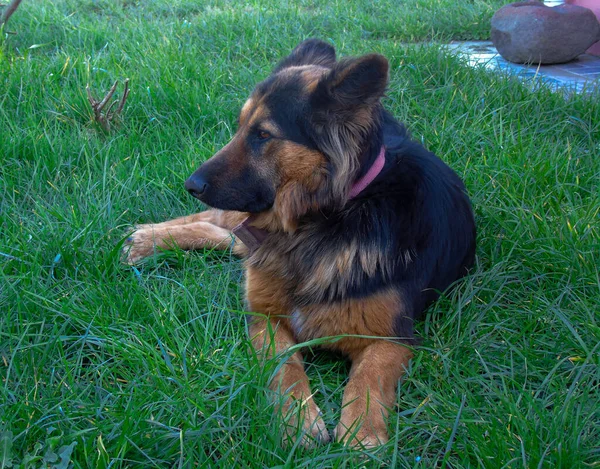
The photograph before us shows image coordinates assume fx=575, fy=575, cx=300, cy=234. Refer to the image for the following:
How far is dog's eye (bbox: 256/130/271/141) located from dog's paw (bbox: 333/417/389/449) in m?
1.09

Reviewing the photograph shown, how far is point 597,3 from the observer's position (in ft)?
19.6

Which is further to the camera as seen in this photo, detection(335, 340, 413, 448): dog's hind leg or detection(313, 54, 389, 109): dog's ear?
detection(313, 54, 389, 109): dog's ear

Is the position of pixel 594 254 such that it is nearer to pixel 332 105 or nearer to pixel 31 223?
pixel 332 105

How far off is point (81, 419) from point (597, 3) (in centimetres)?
638

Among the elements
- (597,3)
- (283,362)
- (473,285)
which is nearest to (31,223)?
(283,362)

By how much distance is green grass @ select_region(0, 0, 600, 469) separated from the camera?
1.72 meters

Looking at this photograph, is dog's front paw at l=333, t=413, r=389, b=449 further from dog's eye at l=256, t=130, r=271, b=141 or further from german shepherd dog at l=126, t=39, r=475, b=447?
dog's eye at l=256, t=130, r=271, b=141

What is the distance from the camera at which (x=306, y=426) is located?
186cm

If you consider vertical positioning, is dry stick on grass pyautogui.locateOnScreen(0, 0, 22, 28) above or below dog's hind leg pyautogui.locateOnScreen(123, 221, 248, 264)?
above

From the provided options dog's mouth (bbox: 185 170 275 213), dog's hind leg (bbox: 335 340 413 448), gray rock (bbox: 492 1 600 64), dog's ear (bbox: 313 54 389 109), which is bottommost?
dog's hind leg (bbox: 335 340 413 448)

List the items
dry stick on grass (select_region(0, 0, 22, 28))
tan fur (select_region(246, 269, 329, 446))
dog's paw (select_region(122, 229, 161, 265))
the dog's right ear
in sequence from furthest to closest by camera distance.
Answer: dry stick on grass (select_region(0, 0, 22, 28)), dog's paw (select_region(122, 229, 161, 265)), the dog's right ear, tan fur (select_region(246, 269, 329, 446))

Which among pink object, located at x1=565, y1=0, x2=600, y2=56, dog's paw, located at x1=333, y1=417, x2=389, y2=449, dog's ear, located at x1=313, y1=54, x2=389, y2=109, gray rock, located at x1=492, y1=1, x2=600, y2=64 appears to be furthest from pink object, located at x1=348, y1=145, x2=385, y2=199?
pink object, located at x1=565, y1=0, x2=600, y2=56

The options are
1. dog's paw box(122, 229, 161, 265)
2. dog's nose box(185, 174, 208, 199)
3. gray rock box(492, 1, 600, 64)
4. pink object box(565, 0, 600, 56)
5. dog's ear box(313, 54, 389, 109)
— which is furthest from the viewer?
pink object box(565, 0, 600, 56)

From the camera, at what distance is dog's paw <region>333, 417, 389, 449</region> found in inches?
69.8
